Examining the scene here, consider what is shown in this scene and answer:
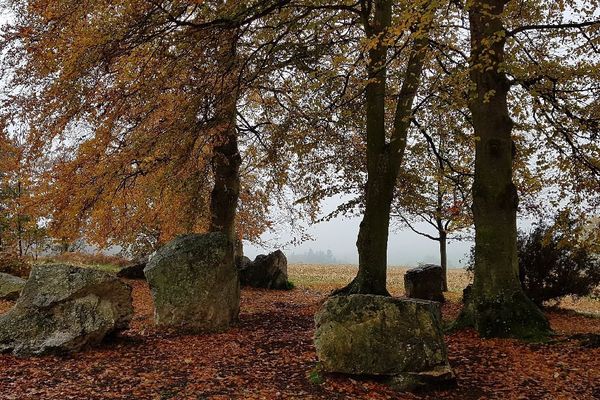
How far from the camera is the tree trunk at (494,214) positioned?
9.27m

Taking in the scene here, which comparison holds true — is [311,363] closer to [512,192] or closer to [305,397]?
[305,397]

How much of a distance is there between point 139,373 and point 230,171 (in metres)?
10.5

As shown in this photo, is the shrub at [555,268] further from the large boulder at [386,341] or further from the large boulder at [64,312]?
the large boulder at [64,312]

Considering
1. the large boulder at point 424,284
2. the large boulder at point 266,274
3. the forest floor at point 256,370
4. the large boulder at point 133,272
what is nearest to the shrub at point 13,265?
the large boulder at point 133,272

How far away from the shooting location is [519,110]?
13.0 metres

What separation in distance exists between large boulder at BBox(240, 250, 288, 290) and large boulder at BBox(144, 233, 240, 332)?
31.5 ft

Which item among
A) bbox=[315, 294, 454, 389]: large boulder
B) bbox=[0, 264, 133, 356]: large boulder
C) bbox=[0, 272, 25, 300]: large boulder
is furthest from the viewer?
bbox=[0, 272, 25, 300]: large boulder

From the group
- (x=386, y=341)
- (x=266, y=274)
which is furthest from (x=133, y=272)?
(x=386, y=341)

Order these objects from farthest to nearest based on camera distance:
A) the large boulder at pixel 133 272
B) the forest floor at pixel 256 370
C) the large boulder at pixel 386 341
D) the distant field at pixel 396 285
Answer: the large boulder at pixel 133 272, the distant field at pixel 396 285, the large boulder at pixel 386 341, the forest floor at pixel 256 370

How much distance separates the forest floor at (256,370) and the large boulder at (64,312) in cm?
27

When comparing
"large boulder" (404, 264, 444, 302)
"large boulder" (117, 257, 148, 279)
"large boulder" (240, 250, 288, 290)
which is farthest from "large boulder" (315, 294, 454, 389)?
"large boulder" (117, 257, 148, 279)

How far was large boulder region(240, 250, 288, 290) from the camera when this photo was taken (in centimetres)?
1983

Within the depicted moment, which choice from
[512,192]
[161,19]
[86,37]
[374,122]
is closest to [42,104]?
[86,37]

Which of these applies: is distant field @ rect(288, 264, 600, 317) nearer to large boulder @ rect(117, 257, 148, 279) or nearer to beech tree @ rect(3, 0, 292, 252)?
large boulder @ rect(117, 257, 148, 279)
